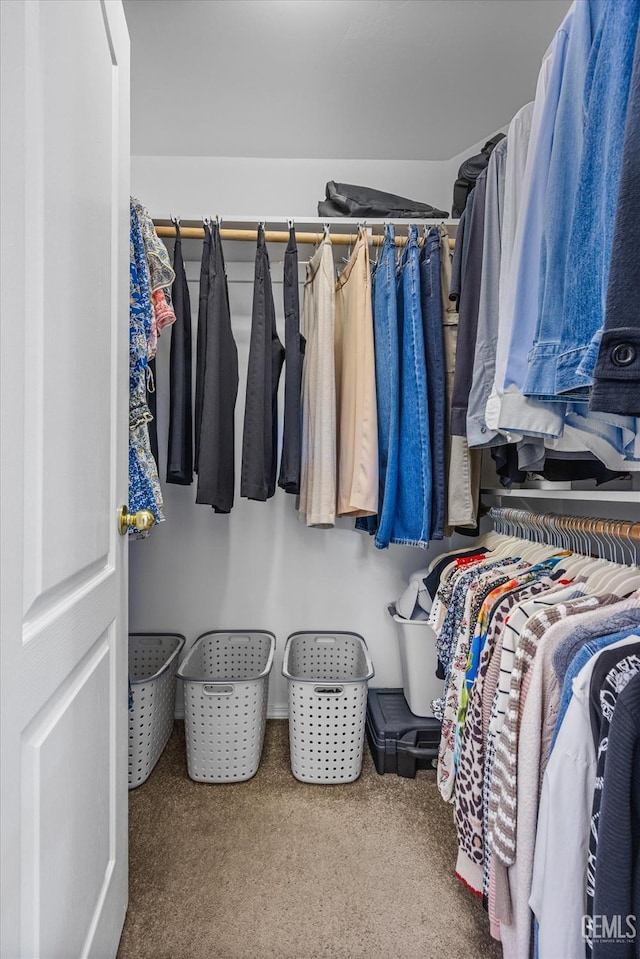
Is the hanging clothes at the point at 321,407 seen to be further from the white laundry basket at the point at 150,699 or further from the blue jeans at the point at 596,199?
the blue jeans at the point at 596,199

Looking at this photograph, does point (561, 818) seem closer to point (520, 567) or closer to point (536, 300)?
point (520, 567)

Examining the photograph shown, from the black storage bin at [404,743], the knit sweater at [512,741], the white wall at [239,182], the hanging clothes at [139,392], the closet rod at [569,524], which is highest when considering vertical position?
the white wall at [239,182]

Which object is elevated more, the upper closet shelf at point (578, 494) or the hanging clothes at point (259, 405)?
the hanging clothes at point (259, 405)

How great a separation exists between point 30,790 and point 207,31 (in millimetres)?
1869

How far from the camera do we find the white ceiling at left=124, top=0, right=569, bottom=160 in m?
1.39

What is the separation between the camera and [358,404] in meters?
1.50

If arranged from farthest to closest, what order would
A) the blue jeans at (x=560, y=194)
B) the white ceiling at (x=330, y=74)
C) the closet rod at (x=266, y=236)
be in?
1. the closet rod at (x=266, y=236)
2. the white ceiling at (x=330, y=74)
3. the blue jeans at (x=560, y=194)

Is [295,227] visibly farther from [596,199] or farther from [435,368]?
[596,199]

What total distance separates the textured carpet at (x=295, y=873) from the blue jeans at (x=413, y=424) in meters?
0.81

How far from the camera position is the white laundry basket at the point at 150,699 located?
5.17 ft

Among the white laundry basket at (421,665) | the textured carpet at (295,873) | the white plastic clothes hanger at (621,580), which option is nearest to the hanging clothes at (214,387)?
the white laundry basket at (421,665)

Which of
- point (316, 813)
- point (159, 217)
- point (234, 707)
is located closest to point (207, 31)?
point (159, 217)

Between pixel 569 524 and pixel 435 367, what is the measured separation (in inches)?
22.5

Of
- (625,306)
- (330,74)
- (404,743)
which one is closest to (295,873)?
(404,743)
